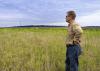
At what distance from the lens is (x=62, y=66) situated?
916cm

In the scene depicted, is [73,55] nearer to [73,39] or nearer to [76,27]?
[73,39]

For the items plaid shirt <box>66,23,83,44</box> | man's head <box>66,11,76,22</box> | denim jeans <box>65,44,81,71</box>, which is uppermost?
man's head <box>66,11,76,22</box>

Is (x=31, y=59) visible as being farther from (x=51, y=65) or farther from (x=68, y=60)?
(x=68, y=60)

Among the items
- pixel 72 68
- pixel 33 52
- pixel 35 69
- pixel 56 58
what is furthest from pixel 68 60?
pixel 33 52

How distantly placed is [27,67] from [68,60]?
1040 mm

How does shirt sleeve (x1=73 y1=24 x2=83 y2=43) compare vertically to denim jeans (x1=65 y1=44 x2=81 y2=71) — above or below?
above

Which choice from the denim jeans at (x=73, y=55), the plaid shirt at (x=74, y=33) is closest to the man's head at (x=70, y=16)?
the plaid shirt at (x=74, y=33)

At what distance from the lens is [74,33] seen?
808 centimetres

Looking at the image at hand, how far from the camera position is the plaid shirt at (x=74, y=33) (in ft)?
26.3

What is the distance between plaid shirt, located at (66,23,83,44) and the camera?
8.03 m

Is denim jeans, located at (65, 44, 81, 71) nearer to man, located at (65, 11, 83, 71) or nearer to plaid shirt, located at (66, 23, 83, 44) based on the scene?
man, located at (65, 11, 83, 71)

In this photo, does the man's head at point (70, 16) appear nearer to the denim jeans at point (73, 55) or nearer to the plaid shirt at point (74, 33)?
the plaid shirt at point (74, 33)

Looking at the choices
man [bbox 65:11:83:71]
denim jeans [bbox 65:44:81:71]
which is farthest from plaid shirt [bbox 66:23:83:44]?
denim jeans [bbox 65:44:81:71]

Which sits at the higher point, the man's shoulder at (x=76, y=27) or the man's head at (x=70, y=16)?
the man's head at (x=70, y=16)
